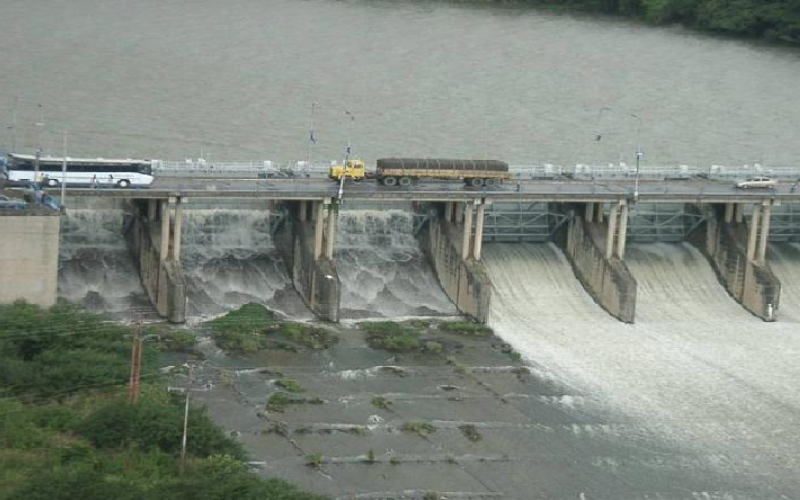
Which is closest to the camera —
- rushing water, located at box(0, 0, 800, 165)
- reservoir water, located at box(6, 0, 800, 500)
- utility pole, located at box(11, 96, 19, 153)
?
reservoir water, located at box(6, 0, 800, 500)

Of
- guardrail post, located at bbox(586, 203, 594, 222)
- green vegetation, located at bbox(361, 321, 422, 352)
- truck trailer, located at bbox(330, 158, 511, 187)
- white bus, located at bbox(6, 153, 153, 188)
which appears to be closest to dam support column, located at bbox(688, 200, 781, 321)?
guardrail post, located at bbox(586, 203, 594, 222)

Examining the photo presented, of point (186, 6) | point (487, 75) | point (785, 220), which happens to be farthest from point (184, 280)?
point (186, 6)

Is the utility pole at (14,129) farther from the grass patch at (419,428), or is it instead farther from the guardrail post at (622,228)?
the grass patch at (419,428)

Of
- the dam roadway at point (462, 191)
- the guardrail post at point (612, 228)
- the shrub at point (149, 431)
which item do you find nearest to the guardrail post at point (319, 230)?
the dam roadway at point (462, 191)

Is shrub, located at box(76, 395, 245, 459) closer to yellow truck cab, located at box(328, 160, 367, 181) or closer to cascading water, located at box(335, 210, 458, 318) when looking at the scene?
cascading water, located at box(335, 210, 458, 318)

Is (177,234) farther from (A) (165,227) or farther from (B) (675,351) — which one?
(B) (675,351)

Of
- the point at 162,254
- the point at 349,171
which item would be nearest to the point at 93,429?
the point at 162,254
